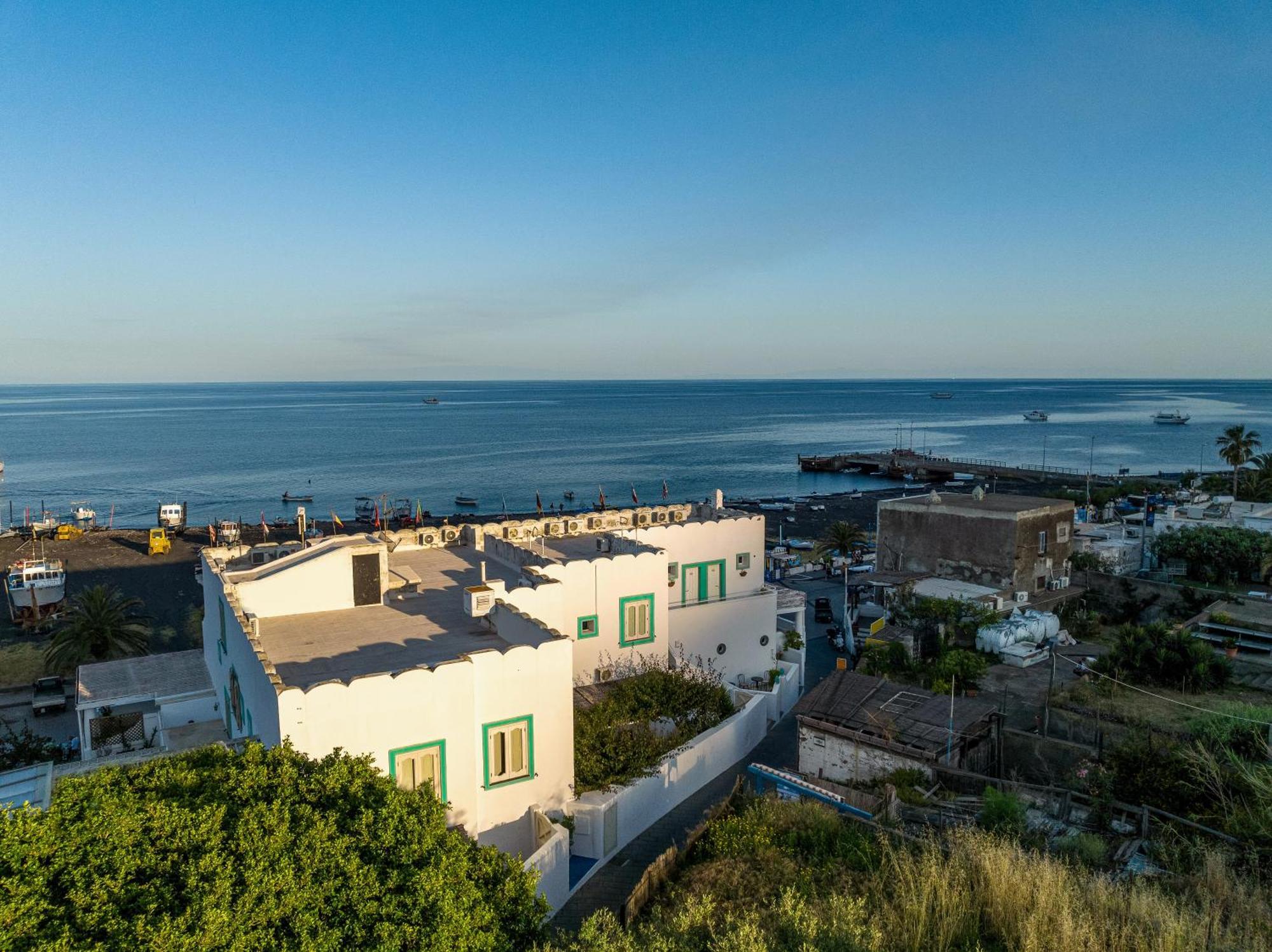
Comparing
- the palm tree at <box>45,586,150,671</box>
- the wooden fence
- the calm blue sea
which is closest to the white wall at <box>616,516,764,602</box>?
the wooden fence

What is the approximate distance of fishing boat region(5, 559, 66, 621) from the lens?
137 ft

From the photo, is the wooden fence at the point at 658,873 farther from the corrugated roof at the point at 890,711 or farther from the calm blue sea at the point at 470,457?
the calm blue sea at the point at 470,457

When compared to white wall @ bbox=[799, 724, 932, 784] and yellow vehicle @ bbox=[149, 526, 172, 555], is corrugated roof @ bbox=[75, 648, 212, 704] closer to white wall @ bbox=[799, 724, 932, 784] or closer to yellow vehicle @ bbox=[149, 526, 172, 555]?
white wall @ bbox=[799, 724, 932, 784]

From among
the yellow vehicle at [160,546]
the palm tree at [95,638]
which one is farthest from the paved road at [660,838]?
the yellow vehicle at [160,546]

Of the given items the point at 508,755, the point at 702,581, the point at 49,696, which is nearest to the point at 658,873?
the point at 508,755

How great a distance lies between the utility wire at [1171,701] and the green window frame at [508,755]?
48.7ft

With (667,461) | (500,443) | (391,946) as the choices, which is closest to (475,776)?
(391,946)

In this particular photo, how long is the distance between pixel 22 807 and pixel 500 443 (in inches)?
5487

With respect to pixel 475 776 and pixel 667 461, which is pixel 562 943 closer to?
pixel 475 776

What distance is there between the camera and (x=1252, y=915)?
9906 mm

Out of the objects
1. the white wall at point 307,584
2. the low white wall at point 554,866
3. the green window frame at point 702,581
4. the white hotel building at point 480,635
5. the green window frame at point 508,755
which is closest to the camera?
the white hotel building at point 480,635

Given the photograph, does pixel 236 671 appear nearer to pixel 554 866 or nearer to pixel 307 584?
pixel 307 584

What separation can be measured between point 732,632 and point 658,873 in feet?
47.4

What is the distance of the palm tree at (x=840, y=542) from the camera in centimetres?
5312
